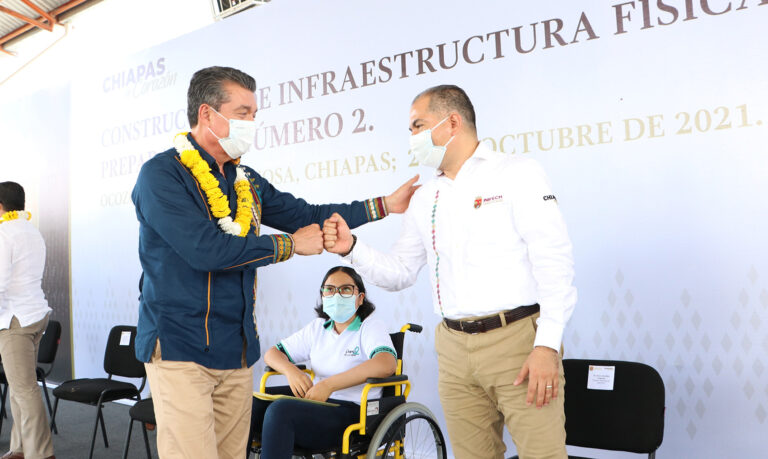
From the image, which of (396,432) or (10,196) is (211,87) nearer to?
(396,432)

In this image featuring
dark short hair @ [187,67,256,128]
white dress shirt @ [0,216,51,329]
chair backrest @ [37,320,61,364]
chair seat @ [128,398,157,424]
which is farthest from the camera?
chair backrest @ [37,320,61,364]

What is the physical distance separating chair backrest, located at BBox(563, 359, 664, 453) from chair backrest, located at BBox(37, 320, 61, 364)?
3.60 meters

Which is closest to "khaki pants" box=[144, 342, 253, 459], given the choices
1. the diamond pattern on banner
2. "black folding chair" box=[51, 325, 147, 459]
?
the diamond pattern on banner

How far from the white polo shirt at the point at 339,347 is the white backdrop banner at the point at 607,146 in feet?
2.18

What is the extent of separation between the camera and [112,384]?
3967 millimetres

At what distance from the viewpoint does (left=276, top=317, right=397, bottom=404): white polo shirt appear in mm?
3012

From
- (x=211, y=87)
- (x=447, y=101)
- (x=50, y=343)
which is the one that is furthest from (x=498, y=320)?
(x=50, y=343)

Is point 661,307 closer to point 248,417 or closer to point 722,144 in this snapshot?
point 722,144

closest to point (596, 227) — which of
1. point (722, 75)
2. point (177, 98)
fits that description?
point (722, 75)

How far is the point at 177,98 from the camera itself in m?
5.01

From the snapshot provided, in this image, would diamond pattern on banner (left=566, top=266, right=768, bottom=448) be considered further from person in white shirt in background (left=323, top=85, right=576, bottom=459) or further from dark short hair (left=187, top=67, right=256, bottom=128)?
dark short hair (left=187, top=67, right=256, bottom=128)

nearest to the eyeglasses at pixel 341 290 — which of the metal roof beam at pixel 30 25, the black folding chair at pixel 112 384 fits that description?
the black folding chair at pixel 112 384

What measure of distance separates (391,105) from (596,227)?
141 centimetres

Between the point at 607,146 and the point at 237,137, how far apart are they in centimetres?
185
